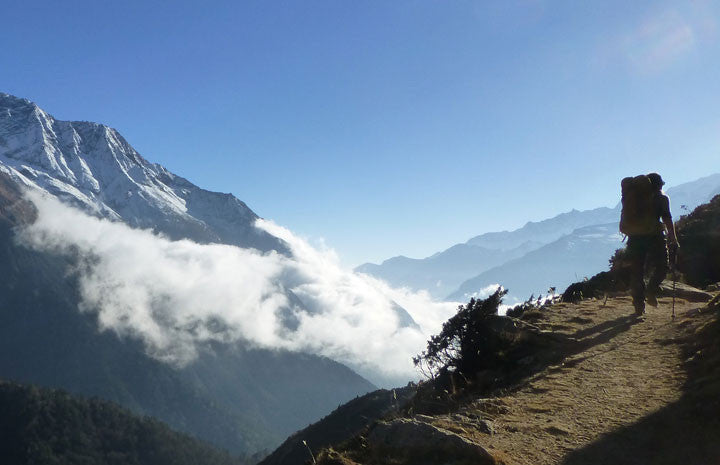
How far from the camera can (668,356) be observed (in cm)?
823

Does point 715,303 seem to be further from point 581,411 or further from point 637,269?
point 581,411

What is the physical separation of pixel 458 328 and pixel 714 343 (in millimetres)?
4239

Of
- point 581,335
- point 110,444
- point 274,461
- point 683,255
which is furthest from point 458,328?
point 110,444

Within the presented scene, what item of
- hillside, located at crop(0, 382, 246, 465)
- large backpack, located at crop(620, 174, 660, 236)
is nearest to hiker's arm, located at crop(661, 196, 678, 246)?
large backpack, located at crop(620, 174, 660, 236)

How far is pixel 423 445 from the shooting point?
554 cm

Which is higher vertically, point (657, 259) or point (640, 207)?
point (640, 207)

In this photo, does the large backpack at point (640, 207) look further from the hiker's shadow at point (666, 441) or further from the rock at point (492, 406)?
the rock at point (492, 406)

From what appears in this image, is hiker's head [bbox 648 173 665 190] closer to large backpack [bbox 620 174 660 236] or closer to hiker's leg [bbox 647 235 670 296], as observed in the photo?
large backpack [bbox 620 174 660 236]

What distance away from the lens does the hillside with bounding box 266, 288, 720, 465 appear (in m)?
5.35

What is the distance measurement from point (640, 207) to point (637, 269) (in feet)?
4.82

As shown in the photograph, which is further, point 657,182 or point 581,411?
point 657,182

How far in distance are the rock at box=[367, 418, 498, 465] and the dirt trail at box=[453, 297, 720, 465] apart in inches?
16.0

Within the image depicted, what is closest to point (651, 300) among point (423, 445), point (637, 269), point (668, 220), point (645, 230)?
point (637, 269)

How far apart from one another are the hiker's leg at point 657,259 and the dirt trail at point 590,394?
1191mm
